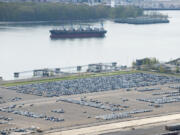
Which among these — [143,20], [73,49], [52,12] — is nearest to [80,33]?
[73,49]

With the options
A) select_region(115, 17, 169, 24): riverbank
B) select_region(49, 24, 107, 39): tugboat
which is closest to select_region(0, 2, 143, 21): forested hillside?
select_region(115, 17, 169, 24): riverbank

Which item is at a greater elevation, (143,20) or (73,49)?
(143,20)

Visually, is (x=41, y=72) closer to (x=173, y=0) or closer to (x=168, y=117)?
(x=168, y=117)

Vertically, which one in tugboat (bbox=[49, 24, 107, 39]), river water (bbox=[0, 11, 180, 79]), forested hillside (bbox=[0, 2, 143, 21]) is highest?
forested hillside (bbox=[0, 2, 143, 21])

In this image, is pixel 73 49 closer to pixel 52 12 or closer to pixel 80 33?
pixel 80 33

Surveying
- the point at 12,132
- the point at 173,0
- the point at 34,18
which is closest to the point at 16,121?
the point at 12,132

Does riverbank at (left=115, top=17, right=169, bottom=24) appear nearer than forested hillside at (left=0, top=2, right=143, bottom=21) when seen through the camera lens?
No

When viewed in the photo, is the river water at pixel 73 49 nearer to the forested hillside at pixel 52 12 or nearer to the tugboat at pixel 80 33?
the tugboat at pixel 80 33

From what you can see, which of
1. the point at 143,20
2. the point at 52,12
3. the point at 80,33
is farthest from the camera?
the point at 143,20

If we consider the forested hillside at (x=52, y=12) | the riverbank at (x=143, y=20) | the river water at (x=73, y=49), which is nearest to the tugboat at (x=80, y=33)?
the river water at (x=73, y=49)

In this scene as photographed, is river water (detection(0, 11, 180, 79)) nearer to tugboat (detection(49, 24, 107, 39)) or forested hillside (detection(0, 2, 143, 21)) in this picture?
tugboat (detection(49, 24, 107, 39))
